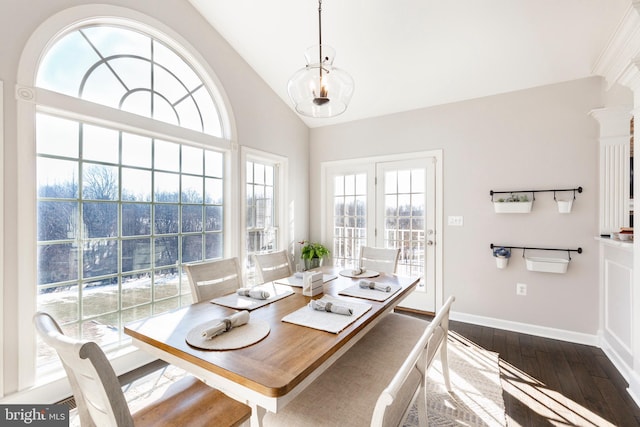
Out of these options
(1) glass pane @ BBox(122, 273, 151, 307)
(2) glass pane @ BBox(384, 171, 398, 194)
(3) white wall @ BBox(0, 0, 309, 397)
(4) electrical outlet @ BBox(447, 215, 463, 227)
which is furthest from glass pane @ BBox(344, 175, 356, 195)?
(1) glass pane @ BBox(122, 273, 151, 307)

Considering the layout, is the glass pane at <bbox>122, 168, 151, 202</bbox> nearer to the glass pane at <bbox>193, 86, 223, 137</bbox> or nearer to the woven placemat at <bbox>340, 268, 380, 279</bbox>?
the glass pane at <bbox>193, 86, 223, 137</bbox>

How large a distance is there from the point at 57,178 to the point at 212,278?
1.26 meters

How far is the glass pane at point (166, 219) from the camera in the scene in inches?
102

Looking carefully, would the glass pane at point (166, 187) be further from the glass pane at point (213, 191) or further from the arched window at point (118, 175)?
the glass pane at point (213, 191)

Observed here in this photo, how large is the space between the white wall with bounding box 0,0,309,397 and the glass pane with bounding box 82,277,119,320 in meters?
0.37

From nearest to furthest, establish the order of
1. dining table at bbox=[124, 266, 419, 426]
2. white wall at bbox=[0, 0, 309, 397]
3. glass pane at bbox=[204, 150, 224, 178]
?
dining table at bbox=[124, 266, 419, 426], white wall at bbox=[0, 0, 309, 397], glass pane at bbox=[204, 150, 224, 178]

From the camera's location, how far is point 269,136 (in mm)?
3666

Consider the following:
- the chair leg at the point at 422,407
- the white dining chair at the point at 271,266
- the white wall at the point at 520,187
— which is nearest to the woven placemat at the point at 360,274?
the white dining chair at the point at 271,266

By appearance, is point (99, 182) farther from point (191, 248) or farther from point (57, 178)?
point (191, 248)

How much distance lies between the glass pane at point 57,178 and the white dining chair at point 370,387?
2.03 meters

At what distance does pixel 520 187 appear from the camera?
3.03 m

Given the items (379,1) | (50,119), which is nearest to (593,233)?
(379,1)

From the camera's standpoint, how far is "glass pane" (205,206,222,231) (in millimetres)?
3039

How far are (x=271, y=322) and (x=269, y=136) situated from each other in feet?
8.89
